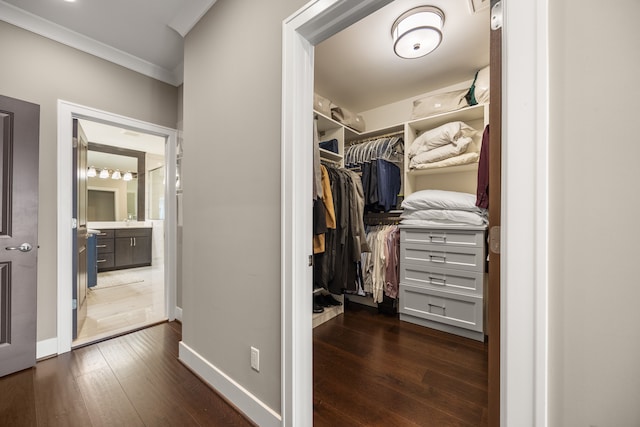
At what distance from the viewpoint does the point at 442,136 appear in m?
2.56

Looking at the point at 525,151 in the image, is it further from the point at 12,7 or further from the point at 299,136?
the point at 12,7

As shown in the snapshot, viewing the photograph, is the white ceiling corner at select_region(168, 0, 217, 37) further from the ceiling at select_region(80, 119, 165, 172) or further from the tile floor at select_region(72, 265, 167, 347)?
the ceiling at select_region(80, 119, 165, 172)

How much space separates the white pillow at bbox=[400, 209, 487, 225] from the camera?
7.51 ft

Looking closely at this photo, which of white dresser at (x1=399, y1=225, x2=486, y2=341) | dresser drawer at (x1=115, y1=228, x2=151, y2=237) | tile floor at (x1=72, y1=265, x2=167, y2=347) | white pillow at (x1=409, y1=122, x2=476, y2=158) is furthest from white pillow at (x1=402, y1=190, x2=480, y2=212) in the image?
dresser drawer at (x1=115, y1=228, x2=151, y2=237)

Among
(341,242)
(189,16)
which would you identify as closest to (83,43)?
(189,16)

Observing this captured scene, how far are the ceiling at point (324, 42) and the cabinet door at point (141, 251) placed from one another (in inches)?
167

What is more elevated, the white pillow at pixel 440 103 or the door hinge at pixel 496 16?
the white pillow at pixel 440 103

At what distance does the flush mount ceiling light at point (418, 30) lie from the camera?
182 centimetres

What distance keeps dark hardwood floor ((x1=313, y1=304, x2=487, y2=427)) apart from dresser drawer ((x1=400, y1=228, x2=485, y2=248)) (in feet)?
2.78

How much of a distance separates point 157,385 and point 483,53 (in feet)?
12.0

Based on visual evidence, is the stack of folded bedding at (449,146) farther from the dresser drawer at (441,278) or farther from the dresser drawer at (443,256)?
the dresser drawer at (441,278)

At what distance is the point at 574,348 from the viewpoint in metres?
0.59

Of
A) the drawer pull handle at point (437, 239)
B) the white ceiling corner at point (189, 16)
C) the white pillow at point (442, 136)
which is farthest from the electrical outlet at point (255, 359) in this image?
the white pillow at point (442, 136)

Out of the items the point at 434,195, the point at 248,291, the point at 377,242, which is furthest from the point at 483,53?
the point at 248,291
